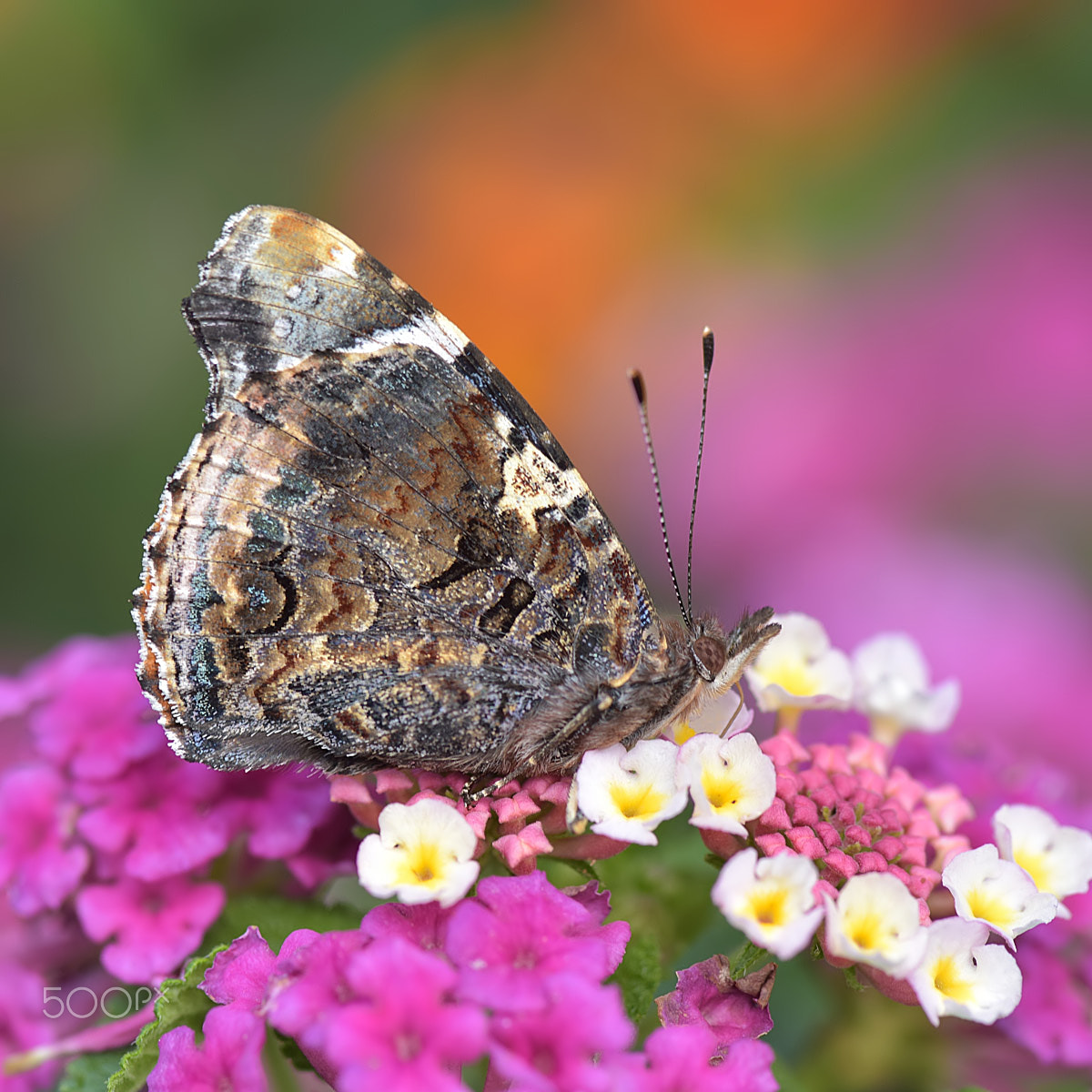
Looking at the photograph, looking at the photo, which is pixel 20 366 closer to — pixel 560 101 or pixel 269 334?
pixel 560 101

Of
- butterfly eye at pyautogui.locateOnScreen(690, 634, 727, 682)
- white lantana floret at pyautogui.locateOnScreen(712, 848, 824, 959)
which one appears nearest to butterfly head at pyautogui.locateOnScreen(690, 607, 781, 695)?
butterfly eye at pyautogui.locateOnScreen(690, 634, 727, 682)

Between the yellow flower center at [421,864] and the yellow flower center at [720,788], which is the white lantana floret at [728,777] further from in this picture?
the yellow flower center at [421,864]

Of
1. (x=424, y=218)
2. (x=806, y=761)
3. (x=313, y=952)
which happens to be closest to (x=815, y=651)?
(x=806, y=761)

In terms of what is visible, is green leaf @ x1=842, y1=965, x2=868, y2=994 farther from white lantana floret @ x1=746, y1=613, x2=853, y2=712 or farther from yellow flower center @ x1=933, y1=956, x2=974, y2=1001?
white lantana floret @ x1=746, y1=613, x2=853, y2=712

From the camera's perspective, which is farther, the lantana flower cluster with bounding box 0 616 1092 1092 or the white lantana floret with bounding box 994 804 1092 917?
the white lantana floret with bounding box 994 804 1092 917

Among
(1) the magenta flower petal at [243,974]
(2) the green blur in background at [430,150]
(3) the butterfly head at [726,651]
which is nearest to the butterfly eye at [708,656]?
(3) the butterfly head at [726,651]

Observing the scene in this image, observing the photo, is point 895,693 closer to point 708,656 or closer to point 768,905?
point 708,656
